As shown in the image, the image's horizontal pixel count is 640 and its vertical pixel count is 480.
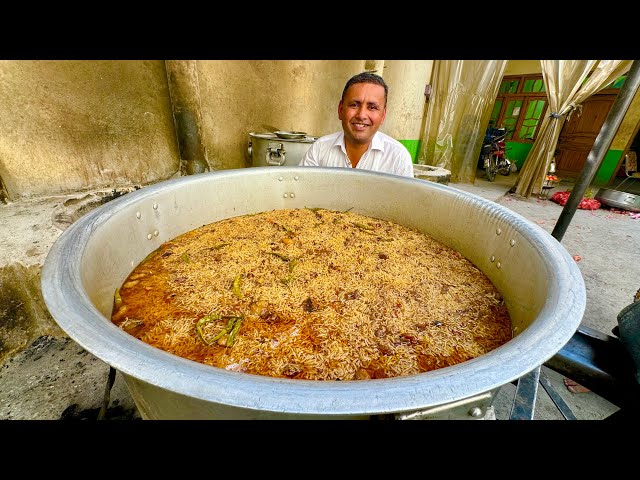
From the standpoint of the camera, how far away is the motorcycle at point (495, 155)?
9.41m

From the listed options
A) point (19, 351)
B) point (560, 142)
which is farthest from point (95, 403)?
point (560, 142)

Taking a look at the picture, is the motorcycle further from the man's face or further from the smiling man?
the man's face

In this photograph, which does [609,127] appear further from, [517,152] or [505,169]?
[517,152]

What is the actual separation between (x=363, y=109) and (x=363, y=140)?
306mm

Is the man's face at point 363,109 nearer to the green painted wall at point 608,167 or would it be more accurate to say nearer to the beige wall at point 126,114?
the beige wall at point 126,114

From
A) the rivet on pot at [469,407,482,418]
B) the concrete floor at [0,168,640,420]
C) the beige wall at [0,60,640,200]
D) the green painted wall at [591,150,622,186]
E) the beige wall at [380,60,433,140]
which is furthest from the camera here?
the green painted wall at [591,150,622,186]

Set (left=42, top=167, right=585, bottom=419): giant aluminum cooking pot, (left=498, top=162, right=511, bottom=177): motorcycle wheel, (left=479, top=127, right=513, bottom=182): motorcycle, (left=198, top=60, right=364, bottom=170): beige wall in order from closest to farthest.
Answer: (left=42, top=167, right=585, bottom=419): giant aluminum cooking pot, (left=198, top=60, right=364, bottom=170): beige wall, (left=479, top=127, right=513, bottom=182): motorcycle, (left=498, top=162, right=511, bottom=177): motorcycle wheel

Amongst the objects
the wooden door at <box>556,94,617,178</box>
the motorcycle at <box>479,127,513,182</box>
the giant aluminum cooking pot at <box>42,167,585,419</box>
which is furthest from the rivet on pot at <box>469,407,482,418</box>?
the wooden door at <box>556,94,617,178</box>

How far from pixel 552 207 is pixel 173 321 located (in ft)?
27.1

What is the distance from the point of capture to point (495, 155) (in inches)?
395

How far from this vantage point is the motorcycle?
370 inches

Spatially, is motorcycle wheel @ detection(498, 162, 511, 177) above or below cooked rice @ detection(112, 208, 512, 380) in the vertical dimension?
below

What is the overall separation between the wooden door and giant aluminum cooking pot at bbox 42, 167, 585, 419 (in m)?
11.1
